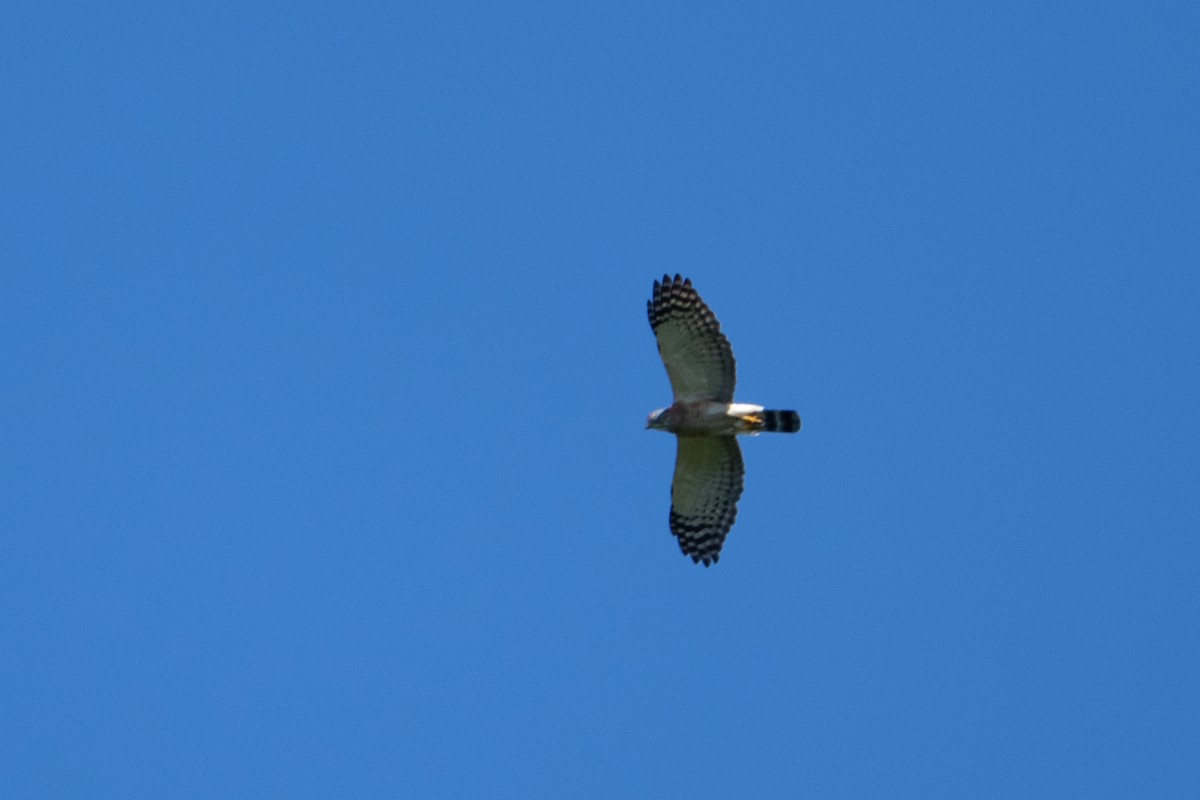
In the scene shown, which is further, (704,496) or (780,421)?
(704,496)

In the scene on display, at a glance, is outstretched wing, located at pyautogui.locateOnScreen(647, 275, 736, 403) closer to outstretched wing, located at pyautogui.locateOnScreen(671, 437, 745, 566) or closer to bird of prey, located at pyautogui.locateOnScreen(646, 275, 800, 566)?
bird of prey, located at pyautogui.locateOnScreen(646, 275, 800, 566)

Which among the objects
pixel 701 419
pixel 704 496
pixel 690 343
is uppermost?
pixel 690 343

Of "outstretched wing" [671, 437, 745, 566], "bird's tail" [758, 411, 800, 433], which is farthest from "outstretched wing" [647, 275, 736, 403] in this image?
"outstretched wing" [671, 437, 745, 566]

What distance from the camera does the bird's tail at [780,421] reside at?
71.4 ft

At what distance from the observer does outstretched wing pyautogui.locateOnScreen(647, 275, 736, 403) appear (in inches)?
848

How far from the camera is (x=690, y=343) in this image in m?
21.7

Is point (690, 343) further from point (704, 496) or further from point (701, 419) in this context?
point (704, 496)

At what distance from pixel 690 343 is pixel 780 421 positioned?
4.51 ft

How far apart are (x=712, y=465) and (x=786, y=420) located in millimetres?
1284

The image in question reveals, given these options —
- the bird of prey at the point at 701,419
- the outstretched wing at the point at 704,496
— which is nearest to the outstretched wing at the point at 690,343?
the bird of prey at the point at 701,419

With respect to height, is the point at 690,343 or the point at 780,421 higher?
the point at 690,343

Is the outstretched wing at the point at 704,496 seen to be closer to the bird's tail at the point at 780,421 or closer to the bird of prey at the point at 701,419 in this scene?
the bird of prey at the point at 701,419

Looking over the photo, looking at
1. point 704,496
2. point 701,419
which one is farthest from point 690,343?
point 704,496

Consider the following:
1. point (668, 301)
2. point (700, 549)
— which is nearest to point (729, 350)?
point (668, 301)
